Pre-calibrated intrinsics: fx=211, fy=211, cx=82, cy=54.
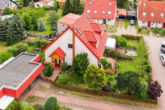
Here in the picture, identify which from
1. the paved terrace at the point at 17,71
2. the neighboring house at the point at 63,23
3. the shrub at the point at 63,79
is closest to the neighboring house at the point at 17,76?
the paved terrace at the point at 17,71

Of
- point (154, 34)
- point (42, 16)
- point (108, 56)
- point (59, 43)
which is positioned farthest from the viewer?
point (42, 16)

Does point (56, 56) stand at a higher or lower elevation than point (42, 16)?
lower

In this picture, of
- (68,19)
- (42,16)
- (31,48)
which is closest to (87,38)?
(31,48)

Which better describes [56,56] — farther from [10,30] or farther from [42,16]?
[42,16]

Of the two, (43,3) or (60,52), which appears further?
(43,3)

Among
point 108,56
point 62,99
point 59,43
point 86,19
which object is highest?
point 86,19

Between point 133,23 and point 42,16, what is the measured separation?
30.1 meters

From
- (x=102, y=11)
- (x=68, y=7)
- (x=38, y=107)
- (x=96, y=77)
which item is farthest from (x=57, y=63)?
(x=68, y=7)

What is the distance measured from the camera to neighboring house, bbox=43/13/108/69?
34.0 meters

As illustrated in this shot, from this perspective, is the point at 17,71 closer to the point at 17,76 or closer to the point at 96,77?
the point at 17,76

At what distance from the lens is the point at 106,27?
59.2 meters

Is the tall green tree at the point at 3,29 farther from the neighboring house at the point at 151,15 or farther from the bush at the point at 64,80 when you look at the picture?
the neighboring house at the point at 151,15

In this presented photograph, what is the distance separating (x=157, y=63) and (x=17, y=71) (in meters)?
25.8

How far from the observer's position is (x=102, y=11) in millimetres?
61000
